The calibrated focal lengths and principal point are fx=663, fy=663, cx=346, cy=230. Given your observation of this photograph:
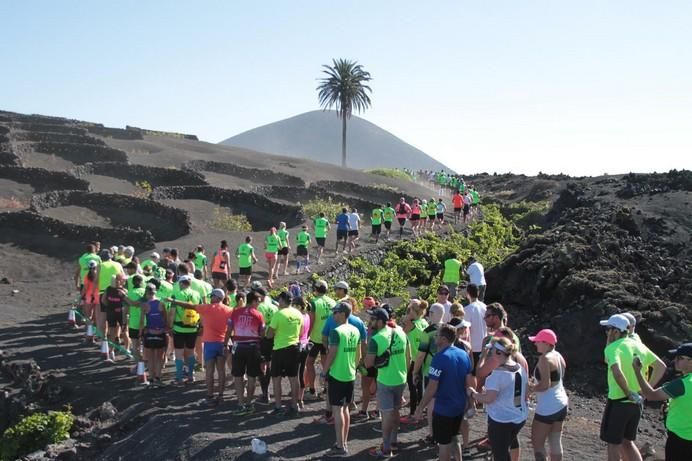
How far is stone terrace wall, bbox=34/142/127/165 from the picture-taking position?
42938mm

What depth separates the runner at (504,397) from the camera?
6.69 meters

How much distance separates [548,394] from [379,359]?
83.1 inches

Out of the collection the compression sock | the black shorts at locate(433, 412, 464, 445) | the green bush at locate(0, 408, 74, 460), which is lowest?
the green bush at locate(0, 408, 74, 460)

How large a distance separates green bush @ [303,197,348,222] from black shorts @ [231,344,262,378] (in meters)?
23.7

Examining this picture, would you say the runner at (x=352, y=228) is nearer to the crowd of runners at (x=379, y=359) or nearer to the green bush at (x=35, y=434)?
the crowd of runners at (x=379, y=359)

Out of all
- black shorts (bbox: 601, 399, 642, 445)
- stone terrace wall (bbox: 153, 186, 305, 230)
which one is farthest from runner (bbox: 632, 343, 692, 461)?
stone terrace wall (bbox: 153, 186, 305, 230)

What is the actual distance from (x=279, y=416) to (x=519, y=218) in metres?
33.8

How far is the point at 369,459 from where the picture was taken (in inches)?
Result: 330

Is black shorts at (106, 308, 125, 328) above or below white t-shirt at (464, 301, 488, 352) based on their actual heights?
below

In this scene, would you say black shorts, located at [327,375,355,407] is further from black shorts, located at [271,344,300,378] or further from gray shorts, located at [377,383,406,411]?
black shorts, located at [271,344,300,378]

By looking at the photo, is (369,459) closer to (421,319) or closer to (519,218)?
(421,319)

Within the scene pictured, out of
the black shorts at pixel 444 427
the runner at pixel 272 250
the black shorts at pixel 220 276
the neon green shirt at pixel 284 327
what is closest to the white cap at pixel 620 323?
the black shorts at pixel 444 427

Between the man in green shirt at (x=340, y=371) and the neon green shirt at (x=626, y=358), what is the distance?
3090mm

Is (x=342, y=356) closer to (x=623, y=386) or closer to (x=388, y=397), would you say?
(x=388, y=397)
